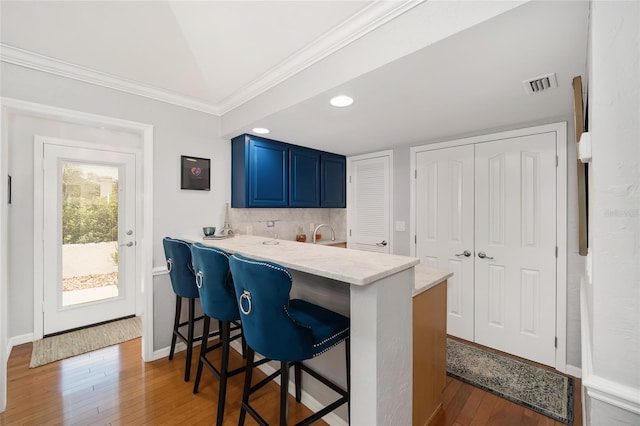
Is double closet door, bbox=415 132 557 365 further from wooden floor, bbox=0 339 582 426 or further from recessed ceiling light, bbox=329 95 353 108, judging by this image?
recessed ceiling light, bbox=329 95 353 108

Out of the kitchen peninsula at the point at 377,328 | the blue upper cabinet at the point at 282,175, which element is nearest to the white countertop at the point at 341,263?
the kitchen peninsula at the point at 377,328

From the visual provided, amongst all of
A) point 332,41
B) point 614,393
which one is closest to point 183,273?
point 332,41

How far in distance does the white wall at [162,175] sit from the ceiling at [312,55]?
0.48 ft

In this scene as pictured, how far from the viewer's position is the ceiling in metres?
1.30

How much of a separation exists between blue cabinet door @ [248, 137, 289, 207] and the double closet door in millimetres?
1633

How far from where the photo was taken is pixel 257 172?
2.98 metres

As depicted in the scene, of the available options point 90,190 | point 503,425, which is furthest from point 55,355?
point 503,425

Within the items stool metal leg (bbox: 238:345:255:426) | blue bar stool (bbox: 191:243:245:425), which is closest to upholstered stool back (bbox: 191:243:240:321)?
blue bar stool (bbox: 191:243:245:425)

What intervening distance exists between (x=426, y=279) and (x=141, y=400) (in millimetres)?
2156

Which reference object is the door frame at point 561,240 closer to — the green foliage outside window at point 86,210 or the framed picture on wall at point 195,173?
the framed picture on wall at point 195,173

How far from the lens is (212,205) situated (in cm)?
289

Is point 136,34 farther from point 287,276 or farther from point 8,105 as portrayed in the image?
point 287,276

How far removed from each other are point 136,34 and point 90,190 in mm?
2067

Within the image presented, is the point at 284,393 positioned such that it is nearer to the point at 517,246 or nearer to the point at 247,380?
the point at 247,380
